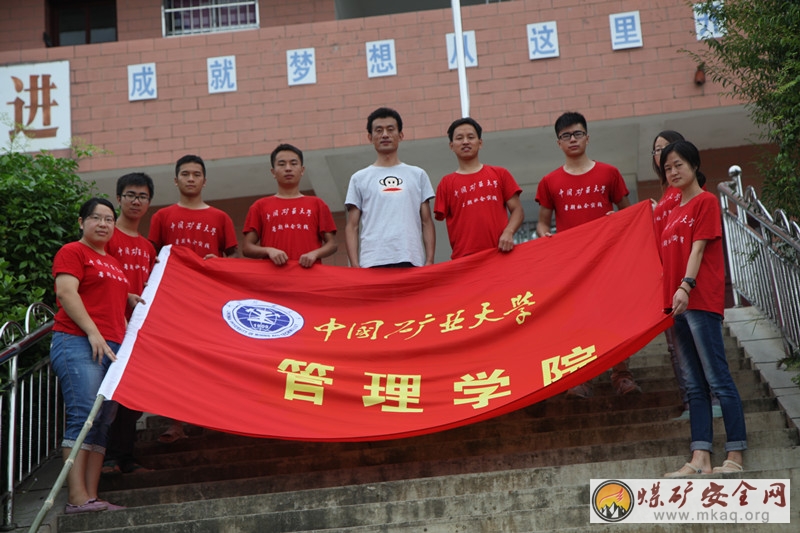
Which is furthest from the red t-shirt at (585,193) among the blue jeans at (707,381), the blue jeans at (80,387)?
the blue jeans at (80,387)

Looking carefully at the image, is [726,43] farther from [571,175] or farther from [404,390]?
[404,390]

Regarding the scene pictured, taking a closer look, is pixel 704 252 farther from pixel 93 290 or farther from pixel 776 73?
pixel 93 290

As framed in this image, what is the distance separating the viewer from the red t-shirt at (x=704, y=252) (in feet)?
15.6

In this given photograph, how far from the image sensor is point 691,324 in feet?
15.6

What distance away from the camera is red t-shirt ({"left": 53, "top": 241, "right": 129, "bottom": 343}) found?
16.5 ft

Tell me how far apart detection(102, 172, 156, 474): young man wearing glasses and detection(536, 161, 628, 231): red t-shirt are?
2.52 meters

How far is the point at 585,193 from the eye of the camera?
235 inches

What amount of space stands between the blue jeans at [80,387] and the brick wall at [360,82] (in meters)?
5.70

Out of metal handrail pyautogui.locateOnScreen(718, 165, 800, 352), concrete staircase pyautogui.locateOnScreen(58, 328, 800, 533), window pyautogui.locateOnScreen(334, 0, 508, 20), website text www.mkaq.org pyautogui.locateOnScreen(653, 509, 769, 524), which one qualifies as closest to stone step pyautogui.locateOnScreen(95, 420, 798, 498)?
concrete staircase pyautogui.locateOnScreen(58, 328, 800, 533)

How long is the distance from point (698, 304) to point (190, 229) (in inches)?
130

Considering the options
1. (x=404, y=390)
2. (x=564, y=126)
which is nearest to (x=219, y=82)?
(x=564, y=126)

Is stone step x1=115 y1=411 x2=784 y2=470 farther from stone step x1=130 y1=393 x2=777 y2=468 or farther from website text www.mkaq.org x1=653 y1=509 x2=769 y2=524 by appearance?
website text www.mkaq.org x1=653 y1=509 x2=769 y2=524

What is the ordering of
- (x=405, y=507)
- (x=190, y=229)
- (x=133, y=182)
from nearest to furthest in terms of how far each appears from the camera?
Answer: (x=405, y=507)
(x=133, y=182)
(x=190, y=229)

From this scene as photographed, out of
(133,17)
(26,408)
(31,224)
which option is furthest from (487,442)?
(133,17)
